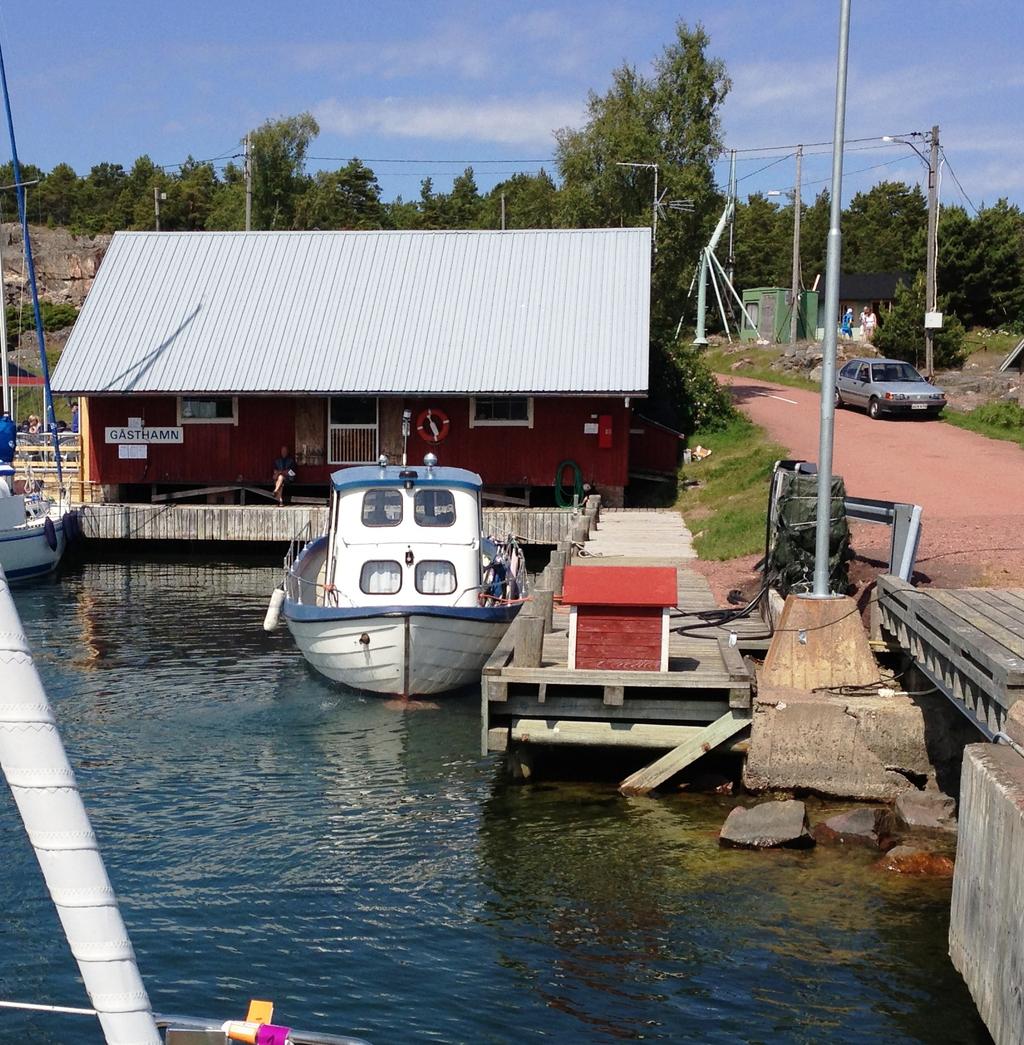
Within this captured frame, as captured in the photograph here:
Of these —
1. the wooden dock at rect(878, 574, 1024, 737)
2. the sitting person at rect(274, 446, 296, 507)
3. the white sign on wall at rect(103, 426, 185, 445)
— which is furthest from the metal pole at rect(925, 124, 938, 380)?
the wooden dock at rect(878, 574, 1024, 737)

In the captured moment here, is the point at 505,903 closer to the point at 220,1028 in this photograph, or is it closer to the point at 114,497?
the point at 220,1028

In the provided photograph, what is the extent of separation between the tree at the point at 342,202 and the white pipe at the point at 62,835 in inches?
2502

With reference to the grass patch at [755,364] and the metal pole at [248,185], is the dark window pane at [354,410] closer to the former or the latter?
the grass patch at [755,364]

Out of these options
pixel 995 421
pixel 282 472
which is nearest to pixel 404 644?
pixel 282 472

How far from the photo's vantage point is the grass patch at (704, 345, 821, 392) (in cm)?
4788

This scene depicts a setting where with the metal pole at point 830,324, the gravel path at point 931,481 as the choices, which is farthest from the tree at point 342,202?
the metal pole at point 830,324

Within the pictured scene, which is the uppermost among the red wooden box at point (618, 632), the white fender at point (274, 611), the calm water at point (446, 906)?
the red wooden box at point (618, 632)

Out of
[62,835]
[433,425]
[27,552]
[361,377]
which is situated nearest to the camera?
[62,835]

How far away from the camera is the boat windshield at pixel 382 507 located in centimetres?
1841

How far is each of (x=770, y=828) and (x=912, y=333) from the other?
3909 cm

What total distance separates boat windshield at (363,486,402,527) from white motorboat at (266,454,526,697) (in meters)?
0.01

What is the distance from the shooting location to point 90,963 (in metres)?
3.72

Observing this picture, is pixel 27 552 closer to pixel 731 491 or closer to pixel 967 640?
pixel 731 491

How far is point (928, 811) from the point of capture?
39.6ft
